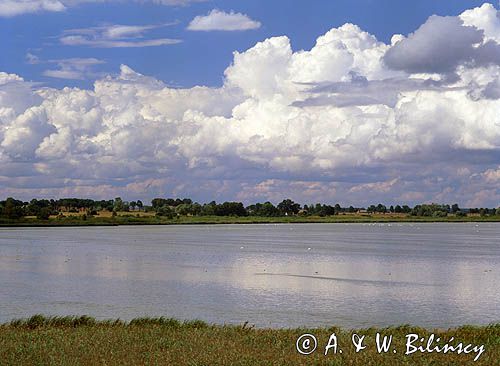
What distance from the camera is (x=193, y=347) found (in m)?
18.8

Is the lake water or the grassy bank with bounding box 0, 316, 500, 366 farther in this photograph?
the lake water

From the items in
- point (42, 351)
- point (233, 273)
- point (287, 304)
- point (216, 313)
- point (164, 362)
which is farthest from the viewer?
point (233, 273)

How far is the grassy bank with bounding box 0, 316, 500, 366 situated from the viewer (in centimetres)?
1670

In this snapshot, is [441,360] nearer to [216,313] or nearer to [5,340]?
[5,340]

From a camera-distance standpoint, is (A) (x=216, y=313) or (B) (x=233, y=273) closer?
(A) (x=216, y=313)

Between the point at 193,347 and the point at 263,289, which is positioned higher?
the point at 193,347

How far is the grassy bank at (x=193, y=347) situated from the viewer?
658 inches

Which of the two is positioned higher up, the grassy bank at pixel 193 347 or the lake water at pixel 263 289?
the grassy bank at pixel 193 347

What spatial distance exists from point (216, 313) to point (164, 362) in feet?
54.7

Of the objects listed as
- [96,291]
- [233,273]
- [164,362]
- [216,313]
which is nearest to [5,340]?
[164,362]

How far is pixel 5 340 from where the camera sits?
19859 millimetres

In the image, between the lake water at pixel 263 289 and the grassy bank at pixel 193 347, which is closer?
the grassy bank at pixel 193 347

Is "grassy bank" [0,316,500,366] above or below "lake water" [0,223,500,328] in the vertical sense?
above

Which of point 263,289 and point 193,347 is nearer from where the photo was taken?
point 193,347
